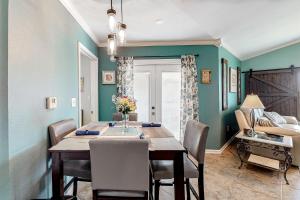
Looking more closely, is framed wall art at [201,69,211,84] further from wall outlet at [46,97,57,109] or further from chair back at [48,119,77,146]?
wall outlet at [46,97,57,109]

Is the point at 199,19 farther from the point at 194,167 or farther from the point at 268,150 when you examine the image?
the point at 268,150

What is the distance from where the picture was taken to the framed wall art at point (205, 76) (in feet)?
13.4

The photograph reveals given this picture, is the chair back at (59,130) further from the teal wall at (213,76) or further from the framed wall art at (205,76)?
the framed wall art at (205,76)

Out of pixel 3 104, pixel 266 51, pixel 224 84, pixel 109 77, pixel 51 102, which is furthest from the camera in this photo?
pixel 266 51

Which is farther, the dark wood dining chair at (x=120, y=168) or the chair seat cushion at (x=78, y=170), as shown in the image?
the chair seat cushion at (x=78, y=170)

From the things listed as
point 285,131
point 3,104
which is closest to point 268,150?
point 285,131

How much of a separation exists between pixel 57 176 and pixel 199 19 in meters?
2.92

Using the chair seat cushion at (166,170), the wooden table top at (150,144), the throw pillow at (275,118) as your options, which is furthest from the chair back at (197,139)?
the throw pillow at (275,118)

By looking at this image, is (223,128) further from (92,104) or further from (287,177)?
(92,104)

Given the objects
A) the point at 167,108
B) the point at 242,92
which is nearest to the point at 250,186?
the point at 167,108

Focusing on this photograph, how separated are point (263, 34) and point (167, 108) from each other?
2643mm

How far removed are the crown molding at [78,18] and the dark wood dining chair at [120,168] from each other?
194 cm

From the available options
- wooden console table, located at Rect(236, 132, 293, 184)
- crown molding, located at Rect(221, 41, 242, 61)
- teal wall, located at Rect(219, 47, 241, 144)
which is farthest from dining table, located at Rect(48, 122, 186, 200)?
crown molding, located at Rect(221, 41, 242, 61)

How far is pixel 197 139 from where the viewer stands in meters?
1.95
